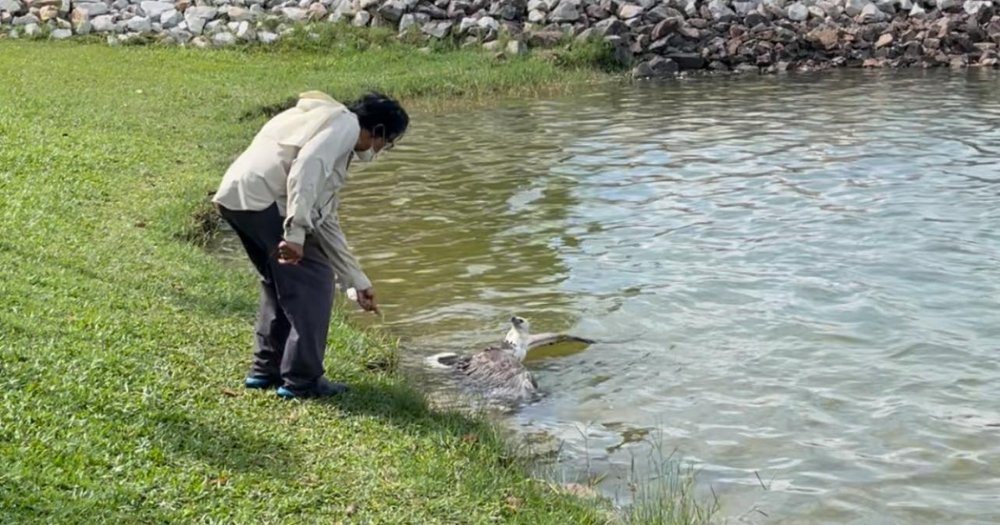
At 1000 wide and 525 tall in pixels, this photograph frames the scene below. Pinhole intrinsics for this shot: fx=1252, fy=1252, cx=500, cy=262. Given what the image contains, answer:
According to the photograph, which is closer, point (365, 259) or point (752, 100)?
point (365, 259)

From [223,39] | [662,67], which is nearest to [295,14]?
[223,39]

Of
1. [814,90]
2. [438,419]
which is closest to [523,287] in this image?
[438,419]

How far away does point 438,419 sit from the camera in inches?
250

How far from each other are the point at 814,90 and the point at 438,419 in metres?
17.4

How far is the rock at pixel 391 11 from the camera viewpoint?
26.1m

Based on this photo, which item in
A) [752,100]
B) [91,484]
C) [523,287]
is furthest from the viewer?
[752,100]

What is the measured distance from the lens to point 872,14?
89.8ft

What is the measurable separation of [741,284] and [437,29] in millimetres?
16953

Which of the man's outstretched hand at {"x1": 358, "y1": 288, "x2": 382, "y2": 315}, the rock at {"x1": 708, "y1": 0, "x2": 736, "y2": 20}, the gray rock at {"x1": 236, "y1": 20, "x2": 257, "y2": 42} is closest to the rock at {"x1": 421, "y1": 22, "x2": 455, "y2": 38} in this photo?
the gray rock at {"x1": 236, "y1": 20, "x2": 257, "y2": 42}

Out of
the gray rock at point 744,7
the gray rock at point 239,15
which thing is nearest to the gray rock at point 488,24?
the gray rock at point 239,15

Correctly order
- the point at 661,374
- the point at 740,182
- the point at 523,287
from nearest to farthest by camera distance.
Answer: the point at 661,374 < the point at 523,287 < the point at 740,182

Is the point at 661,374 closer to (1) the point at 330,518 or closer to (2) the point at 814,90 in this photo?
(1) the point at 330,518

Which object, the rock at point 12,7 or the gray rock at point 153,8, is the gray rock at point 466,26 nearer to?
the gray rock at point 153,8

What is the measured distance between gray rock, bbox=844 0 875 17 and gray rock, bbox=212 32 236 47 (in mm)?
13315
